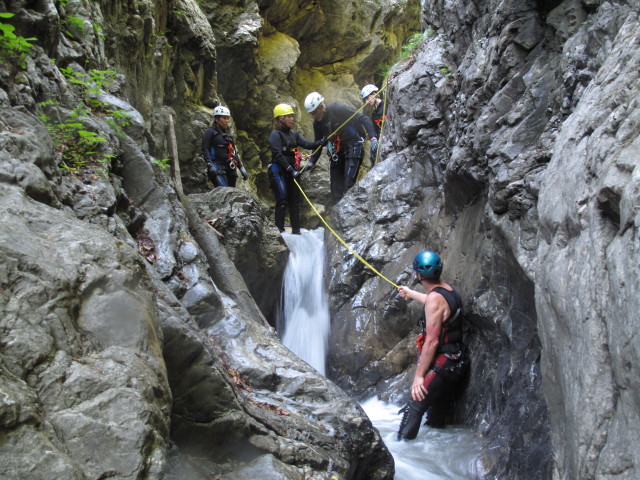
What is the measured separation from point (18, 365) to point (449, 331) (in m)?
4.71

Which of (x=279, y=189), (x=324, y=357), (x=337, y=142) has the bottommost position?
(x=324, y=357)

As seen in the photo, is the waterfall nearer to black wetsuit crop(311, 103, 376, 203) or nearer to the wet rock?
the wet rock

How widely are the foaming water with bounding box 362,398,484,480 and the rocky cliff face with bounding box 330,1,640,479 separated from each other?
0.24m

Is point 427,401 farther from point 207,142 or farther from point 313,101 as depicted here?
point 313,101

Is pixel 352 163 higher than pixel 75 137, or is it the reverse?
pixel 352 163

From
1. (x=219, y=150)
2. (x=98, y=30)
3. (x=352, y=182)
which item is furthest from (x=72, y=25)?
(x=352, y=182)

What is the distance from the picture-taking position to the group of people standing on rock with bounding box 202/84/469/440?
5.78m

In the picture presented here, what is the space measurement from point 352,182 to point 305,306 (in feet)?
11.6

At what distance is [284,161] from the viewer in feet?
33.3

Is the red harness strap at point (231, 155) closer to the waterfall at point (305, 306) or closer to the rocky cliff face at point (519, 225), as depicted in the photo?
the waterfall at point (305, 306)

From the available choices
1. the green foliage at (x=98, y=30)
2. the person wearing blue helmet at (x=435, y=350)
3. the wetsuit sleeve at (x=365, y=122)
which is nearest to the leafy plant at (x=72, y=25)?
the green foliage at (x=98, y=30)

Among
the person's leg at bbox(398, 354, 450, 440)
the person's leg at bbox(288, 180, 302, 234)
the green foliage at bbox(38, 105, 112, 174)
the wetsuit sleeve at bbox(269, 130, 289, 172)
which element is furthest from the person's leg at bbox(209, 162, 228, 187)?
the person's leg at bbox(398, 354, 450, 440)

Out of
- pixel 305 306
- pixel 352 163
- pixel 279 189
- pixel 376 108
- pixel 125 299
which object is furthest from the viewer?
pixel 376 108

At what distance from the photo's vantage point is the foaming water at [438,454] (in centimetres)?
528
